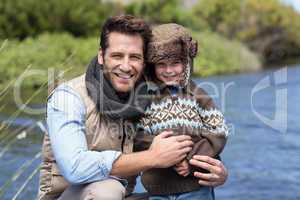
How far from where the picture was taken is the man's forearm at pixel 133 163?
99.3 inches

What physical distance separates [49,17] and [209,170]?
21.6m

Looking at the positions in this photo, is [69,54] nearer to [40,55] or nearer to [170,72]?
[40,55]

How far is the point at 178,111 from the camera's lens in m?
2.77

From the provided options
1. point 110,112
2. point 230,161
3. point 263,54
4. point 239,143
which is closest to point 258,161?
point 230,161

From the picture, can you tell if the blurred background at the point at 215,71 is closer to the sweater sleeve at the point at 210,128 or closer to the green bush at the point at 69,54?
the green bush at the point at 69,54

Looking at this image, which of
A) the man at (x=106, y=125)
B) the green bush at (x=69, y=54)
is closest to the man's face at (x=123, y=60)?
the man at (x=106, y=125)

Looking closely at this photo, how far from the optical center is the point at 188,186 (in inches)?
111

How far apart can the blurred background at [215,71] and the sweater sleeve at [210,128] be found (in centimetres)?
80

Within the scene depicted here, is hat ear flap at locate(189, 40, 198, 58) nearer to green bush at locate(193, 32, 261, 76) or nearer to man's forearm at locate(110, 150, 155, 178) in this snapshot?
man's forearm at locate(110, 150, 155, 178)

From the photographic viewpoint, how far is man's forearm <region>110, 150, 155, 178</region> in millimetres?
2521

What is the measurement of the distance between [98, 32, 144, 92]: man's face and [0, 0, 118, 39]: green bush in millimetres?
19224

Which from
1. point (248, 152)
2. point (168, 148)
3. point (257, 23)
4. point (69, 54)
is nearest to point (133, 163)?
point (168, 148)

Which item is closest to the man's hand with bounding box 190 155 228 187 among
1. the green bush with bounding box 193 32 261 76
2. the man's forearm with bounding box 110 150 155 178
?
the man's forearm with bounding box 110 150 155 178

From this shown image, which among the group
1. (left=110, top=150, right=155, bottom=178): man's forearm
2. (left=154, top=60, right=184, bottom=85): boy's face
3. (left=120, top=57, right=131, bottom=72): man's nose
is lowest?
(left=110, top=150, right=155, bottom=178): man's forearm
